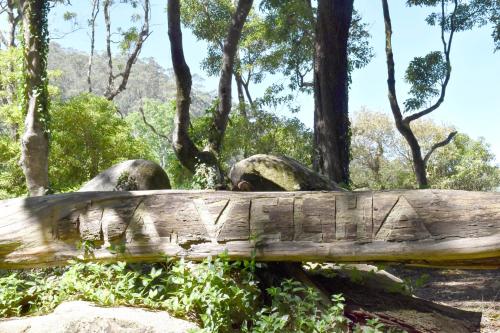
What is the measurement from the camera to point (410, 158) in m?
26.4

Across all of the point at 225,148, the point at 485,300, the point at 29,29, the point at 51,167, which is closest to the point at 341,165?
the point at 485,300

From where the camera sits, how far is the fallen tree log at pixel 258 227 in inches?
141

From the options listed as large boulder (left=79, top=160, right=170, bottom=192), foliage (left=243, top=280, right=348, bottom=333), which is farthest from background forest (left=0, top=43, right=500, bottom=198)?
foliage (left=243, top=280, right=348, bottom=333)

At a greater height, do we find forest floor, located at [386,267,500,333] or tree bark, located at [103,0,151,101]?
tree bark, located at [103,0,151,101]

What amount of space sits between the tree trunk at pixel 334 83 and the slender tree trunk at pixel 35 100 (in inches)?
216

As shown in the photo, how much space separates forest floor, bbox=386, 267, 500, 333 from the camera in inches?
231

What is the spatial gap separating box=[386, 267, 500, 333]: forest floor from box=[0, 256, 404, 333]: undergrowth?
7.40 ft

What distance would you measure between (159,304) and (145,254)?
58cm

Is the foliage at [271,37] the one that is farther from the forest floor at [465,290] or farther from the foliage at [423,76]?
the forest floor at [465,290]

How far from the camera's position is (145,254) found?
157 inches

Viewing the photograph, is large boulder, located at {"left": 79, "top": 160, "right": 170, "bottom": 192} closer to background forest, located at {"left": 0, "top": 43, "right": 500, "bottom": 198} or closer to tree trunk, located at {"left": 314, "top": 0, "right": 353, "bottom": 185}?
background forest, located at {"left": 0, "top": 43, "right": 500, "bottom": 198}

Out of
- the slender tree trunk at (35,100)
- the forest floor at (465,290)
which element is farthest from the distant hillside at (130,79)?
the forest floor at (465,290)

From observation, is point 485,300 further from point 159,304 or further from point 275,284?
point 159,304

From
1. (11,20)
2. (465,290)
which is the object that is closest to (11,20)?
(11,20)
